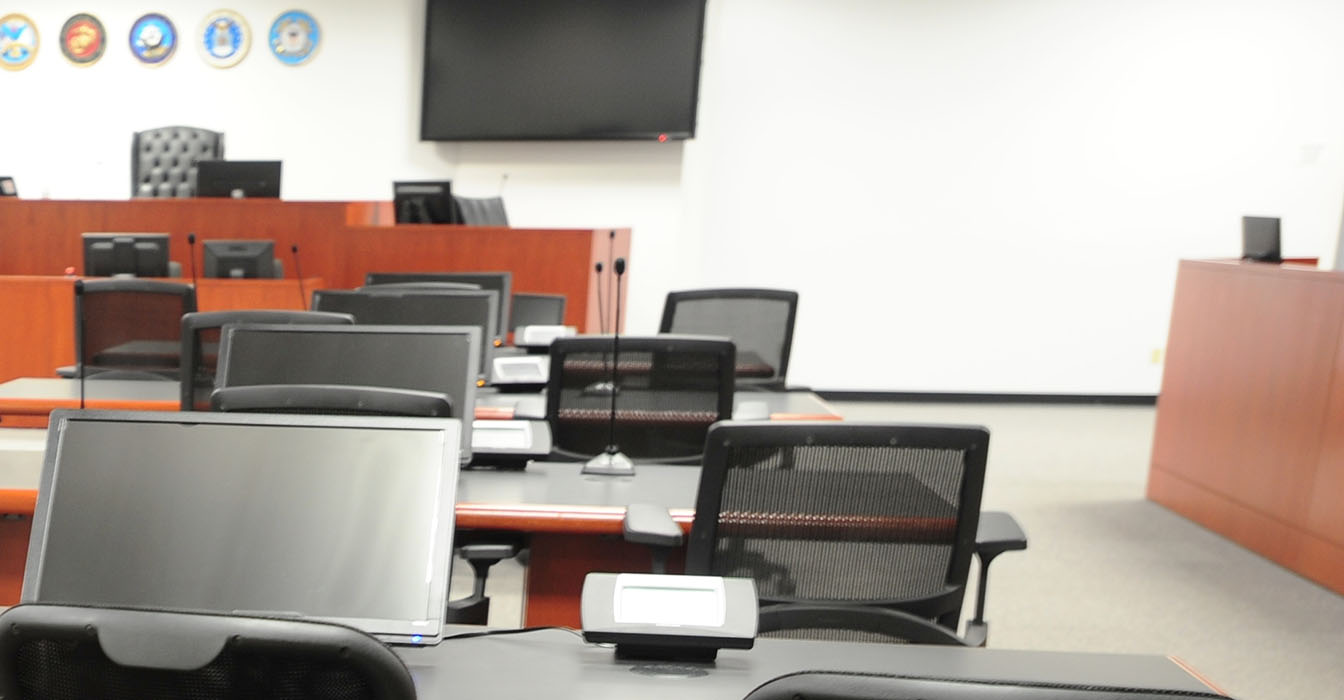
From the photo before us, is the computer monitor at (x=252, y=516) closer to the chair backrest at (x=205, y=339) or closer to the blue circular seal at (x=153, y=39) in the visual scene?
the chair backrest at (x=205, y=339)

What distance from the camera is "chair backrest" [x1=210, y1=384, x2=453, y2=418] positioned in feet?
7.04

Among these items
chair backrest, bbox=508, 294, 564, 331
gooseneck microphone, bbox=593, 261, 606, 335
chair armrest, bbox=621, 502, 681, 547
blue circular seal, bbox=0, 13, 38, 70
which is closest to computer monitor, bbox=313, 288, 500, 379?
chair armrest, bbox=621, 502, 681, 547

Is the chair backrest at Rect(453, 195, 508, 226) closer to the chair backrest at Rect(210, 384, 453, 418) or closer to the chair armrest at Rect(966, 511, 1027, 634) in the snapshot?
the chair backrest at Rect(210, 384, 453, 418)

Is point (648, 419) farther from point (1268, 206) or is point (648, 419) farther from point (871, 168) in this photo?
point (1268, 206)

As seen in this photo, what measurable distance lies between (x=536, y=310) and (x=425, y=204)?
43.4 inches

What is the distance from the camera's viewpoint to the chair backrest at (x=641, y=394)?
2.96m

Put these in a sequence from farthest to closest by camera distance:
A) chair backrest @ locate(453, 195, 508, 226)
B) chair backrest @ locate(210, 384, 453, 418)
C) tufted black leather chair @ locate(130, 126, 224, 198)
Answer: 1. tufted black leather chair @ locate(130, 126, 224, 198)
2. chair backrest @ locate(453, 195, 508, 226)
3. chair backrest @ locate(210, 384, 453, 418)

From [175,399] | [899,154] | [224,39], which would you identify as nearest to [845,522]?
[175,399]

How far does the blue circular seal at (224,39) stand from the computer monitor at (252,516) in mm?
6936

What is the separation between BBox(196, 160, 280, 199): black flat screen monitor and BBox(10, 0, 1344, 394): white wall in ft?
5.38

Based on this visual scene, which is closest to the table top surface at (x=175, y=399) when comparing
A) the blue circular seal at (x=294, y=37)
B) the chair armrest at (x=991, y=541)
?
the chair armrest at (x=991, y=541)

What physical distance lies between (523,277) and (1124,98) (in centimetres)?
442

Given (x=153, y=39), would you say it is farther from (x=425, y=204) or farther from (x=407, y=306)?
(x=407, y=306)

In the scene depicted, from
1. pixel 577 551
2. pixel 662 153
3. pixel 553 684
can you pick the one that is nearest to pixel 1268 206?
pixel 662 153
